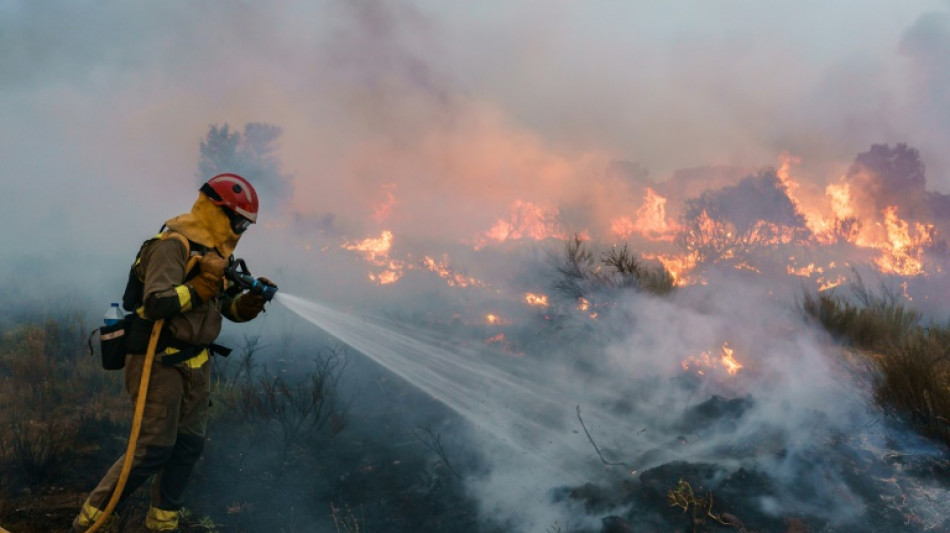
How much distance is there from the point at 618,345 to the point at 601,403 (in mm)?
1002

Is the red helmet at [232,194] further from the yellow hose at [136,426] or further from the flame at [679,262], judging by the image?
the flame at [679,262]

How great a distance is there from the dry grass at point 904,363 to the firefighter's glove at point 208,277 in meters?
5.10

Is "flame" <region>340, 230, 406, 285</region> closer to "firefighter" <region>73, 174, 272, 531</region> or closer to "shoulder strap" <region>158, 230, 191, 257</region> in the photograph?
"firefighter" <region>73, 174, 272, 531</region>

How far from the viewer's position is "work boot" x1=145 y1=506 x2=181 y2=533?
3445 mm

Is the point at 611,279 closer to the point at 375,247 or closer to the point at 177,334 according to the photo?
the point at 177,334

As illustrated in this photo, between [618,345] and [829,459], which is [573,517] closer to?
[829,459]

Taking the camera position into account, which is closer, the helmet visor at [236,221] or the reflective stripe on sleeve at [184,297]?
the reflective stripe on sleeve at [184,297]

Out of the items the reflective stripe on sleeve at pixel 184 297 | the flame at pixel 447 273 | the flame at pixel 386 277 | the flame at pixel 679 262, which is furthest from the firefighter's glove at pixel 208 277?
the flame at pixel 679 262

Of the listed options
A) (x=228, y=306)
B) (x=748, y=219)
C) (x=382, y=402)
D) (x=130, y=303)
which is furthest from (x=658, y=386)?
(x=748, y=219)

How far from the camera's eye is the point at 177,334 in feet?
10.4

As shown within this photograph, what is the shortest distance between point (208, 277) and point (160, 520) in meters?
1.66

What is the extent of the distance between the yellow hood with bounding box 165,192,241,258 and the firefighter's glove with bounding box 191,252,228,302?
5.8 inches

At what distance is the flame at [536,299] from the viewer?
26.2ft

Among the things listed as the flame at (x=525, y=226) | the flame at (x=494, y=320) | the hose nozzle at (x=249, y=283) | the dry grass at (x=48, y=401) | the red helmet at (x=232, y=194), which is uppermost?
the flame at (x=525, y=226)
